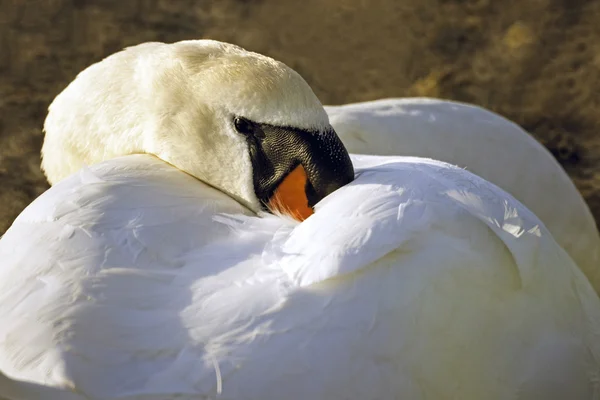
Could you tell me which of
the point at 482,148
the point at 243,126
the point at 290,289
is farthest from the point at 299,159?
the point at 482,148

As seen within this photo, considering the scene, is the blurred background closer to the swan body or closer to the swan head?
the swan head

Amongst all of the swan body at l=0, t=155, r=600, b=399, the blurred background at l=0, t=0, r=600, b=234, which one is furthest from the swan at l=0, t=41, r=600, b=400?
the blurred background at l=0, t=0, r=600, b=234

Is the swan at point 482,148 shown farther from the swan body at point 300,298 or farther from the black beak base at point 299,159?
the swan body at point 300,298

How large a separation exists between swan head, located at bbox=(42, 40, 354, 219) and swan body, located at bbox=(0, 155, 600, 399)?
0.47 ft

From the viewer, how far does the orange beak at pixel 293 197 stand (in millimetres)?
1967

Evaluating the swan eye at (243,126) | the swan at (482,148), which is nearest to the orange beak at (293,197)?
the swan eye at (243,126)

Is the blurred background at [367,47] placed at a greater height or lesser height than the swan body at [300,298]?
lesser

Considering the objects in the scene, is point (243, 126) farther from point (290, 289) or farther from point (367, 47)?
point (367, 47)

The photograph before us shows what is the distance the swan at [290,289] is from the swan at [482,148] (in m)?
0.68

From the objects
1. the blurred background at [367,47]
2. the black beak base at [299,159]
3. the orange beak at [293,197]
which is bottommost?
the blurred background at [367,47]

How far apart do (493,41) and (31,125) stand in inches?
80.1

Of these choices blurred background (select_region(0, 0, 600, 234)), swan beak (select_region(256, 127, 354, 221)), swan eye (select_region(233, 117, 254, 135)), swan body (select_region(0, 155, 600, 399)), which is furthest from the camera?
blurred background (select_region(0, 0, 600, 234))

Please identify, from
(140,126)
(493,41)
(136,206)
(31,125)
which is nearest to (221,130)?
(140,126)

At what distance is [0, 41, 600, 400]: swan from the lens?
146 cm
